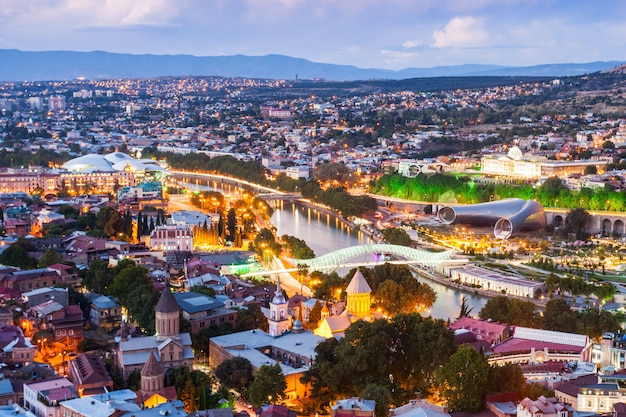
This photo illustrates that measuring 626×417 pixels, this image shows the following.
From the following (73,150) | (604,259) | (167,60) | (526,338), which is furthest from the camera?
(167,60)

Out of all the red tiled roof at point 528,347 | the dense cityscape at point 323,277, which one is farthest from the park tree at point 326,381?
the red tiled roof at point 528,347

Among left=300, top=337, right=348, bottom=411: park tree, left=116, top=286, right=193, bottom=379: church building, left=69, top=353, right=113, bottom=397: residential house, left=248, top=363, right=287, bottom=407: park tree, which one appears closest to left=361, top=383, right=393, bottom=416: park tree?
left=300, top=337, right=348, bottom=411: park tree

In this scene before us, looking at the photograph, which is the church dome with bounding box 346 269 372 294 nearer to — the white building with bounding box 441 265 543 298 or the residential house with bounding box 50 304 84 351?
the residential house with bounding box 50 304 84 351

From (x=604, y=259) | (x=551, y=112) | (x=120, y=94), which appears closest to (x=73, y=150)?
(x=551, y=112)

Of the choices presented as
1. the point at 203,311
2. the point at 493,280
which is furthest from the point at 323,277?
the point at 493,280

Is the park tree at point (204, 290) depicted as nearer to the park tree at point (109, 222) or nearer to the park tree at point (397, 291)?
the park tree at point (397, 291)

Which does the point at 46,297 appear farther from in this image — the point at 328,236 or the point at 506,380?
the point at 328,236

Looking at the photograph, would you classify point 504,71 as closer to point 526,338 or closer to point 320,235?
point 320,235
